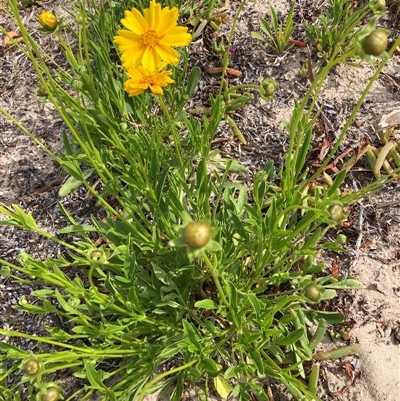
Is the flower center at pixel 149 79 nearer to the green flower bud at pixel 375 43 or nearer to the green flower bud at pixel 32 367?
the green flower bud at pixel 375 43

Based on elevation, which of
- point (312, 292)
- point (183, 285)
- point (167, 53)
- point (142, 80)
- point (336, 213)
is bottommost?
point (183, 285)

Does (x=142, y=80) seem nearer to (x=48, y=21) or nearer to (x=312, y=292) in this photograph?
(x=48, y=21)

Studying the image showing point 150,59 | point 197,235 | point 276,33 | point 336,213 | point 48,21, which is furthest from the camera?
point 276,33

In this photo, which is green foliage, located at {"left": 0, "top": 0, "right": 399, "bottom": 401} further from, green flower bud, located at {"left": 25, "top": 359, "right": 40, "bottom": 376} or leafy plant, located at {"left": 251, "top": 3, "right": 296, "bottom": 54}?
leafy plant, located at {"left": 251, "top": 3, "right": 296, "bottom": 54}

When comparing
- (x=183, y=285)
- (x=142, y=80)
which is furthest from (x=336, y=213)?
(x=142, y=80)

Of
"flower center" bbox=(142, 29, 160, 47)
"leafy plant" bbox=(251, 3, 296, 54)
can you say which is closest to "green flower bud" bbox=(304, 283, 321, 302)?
"flower center" bbox=(142, 29, 160, 47)

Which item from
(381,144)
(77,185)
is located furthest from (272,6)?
(77,185)

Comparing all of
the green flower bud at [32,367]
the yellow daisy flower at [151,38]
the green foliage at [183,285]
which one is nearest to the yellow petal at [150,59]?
the yellow daisy flower at [151,38]
